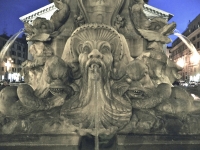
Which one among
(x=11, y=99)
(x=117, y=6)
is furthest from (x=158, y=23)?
(x=11, y=99)

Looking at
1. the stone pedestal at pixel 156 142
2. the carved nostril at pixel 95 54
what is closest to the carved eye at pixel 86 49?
the carved nostril at pixel 95 54

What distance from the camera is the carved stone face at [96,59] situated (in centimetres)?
Answer: 459

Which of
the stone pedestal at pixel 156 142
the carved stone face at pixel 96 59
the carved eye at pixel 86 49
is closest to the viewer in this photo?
the stone pedestal at pixel 156 142

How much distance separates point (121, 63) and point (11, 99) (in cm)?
212

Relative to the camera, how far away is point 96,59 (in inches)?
181

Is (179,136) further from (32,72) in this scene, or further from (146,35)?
(32,72)

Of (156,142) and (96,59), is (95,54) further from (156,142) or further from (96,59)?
(156,142)

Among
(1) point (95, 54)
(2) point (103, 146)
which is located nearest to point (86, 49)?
(1) point (95, 54)

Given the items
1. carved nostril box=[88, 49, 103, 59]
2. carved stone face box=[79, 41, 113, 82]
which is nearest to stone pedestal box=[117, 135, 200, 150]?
carved stone face box=[79, 41, 113, 82]

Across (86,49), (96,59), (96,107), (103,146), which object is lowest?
(103,146)

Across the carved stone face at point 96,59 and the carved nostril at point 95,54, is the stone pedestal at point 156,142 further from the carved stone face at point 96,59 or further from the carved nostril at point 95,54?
the carved nostril at point 95,54

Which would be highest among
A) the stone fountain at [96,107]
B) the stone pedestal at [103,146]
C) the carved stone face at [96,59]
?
the carved stone face at [96,59]

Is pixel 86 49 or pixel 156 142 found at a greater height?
pixel 86 49

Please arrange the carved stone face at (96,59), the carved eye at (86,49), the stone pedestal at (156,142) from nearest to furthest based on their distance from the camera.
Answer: the stone pedestal at (156,142)
the carved stone face at (96,59)
the carved eye at (86,49)
